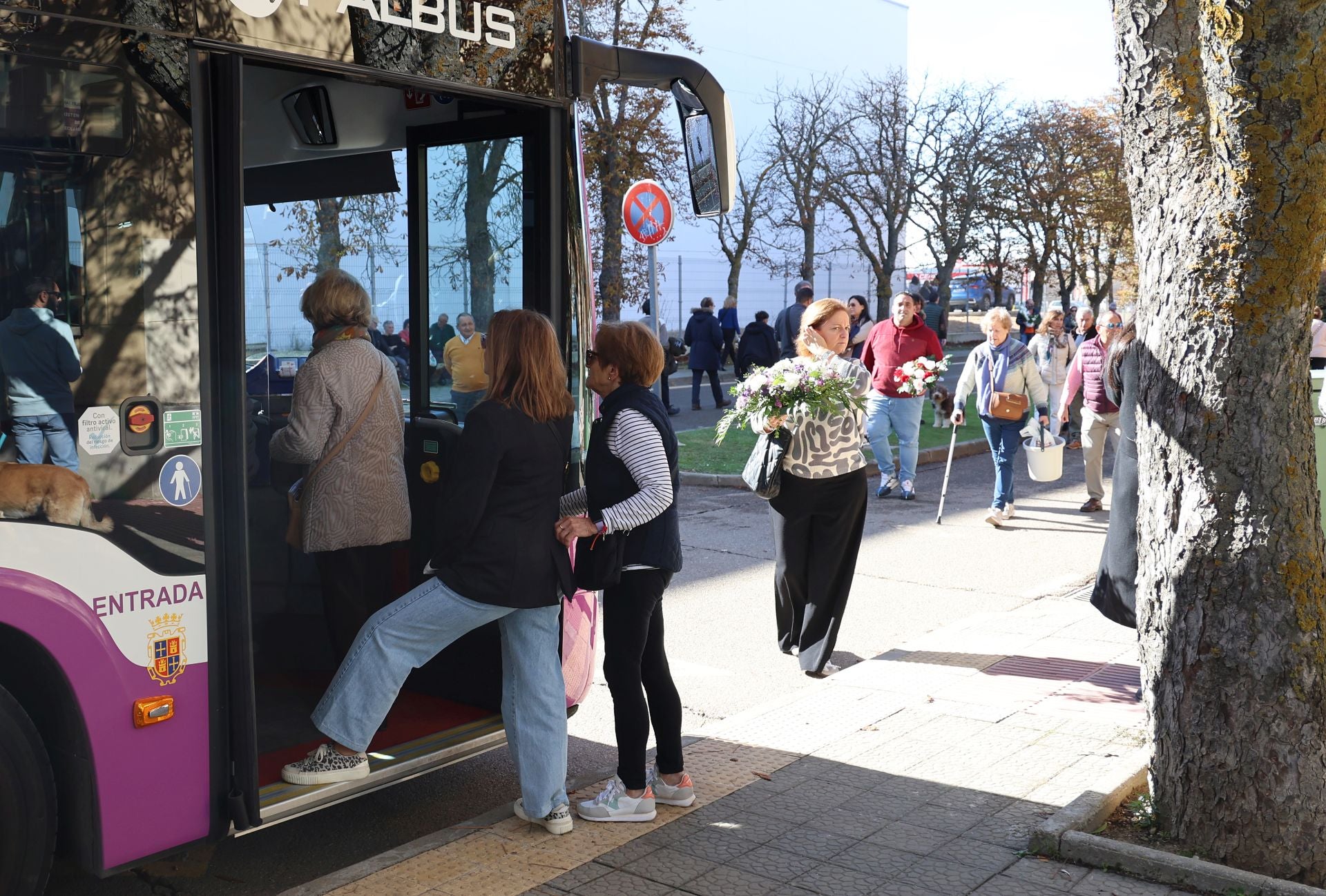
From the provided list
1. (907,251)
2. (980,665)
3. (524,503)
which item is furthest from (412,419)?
(907,251)

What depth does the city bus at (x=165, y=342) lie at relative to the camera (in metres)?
3.08

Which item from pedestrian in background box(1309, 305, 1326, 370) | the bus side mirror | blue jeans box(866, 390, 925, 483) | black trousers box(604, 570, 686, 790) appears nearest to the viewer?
black trousers box(604, 570, 686, 790)

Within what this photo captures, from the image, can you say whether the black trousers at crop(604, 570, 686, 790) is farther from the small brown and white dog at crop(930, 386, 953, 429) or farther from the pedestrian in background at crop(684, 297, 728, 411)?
the pedestrian in background at crop(684, 297, 728, 411)

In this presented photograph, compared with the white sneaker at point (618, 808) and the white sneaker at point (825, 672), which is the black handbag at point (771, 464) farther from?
the white sneaker at point (618, 808)

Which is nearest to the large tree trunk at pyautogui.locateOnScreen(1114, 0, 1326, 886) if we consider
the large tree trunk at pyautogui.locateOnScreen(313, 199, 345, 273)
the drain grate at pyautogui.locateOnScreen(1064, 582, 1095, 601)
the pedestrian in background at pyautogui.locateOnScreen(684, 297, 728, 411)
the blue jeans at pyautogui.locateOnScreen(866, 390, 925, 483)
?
the large tree trunk at pyautogui.locateOnScreen(313, 199, 345, 273)

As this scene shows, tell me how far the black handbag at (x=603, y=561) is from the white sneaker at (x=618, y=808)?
0.76m

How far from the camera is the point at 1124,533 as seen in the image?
18.0ft

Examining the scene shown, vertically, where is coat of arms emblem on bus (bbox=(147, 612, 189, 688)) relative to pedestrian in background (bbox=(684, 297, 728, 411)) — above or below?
below

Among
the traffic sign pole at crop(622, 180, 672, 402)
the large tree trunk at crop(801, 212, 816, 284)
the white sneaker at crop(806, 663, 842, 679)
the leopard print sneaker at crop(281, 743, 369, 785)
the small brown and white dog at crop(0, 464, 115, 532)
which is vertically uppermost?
the large tree trunk at crop(801, 212, 816, 284)

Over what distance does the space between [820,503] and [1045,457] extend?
4.67 meters

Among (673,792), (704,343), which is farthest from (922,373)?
(704,343)

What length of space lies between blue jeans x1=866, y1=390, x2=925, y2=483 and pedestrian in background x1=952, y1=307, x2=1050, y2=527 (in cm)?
74

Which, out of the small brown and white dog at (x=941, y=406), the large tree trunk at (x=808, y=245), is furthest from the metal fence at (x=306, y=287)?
the large tree trunk at (x=808, y=245)

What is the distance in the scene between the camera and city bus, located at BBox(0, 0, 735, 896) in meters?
3.08
